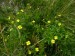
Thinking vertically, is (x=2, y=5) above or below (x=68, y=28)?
above

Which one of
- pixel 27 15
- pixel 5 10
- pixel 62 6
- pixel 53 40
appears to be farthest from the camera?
pixel 5 10

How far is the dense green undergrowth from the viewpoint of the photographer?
8.28 feet

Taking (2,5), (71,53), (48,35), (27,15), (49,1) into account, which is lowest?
(71,53)

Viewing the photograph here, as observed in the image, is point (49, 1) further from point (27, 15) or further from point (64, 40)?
point (64, 40)

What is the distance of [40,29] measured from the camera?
2.73 m

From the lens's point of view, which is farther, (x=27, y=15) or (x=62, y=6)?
(x=62, y=6)

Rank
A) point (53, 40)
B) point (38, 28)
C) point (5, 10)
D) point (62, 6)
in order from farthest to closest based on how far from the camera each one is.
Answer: point (5, 10) → point (62, 6) → point (38, 28) → point (53, 40)

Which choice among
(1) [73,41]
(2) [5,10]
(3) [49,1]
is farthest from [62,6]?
(2) [5,10]

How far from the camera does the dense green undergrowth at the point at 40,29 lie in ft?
8.28

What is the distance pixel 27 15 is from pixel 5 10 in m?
0.60

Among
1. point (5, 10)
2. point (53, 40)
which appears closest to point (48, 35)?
point (53, 40)

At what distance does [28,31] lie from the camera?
278 cm

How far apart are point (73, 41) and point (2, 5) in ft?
4.63

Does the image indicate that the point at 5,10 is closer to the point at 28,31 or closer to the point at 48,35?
the point at 28,31
